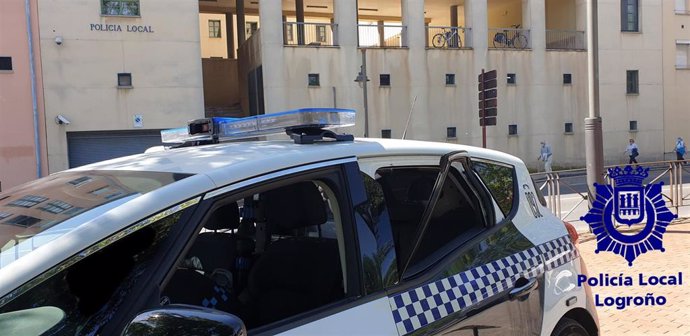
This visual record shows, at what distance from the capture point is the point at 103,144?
22.0 metres

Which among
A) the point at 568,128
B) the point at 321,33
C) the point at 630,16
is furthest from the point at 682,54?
the point at 321,33

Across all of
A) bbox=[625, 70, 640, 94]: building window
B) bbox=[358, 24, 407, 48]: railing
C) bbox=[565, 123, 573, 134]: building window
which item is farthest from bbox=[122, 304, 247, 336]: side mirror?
bbox=[625, 70, 640, 94]: building window

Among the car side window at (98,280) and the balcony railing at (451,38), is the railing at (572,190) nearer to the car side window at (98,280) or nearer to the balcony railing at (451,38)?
the car side window at (98,280)

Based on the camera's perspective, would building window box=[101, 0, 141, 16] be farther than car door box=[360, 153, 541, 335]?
Yes

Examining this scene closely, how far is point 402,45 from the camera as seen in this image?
26844 millimetres

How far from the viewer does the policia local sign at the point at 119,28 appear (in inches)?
845

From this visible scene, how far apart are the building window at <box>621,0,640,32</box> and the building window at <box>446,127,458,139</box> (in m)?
11.6

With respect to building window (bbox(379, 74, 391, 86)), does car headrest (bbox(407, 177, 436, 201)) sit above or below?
below

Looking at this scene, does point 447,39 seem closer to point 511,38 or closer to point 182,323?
point 511,38

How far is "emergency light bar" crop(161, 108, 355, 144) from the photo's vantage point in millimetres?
2543

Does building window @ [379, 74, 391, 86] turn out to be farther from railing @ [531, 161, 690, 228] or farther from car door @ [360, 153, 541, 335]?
car door @ [360, 153, 541, 335]

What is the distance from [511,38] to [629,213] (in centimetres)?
2413

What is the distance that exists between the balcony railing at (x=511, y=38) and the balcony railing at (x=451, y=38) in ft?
5.60

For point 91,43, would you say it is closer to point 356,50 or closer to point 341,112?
point 356,50
